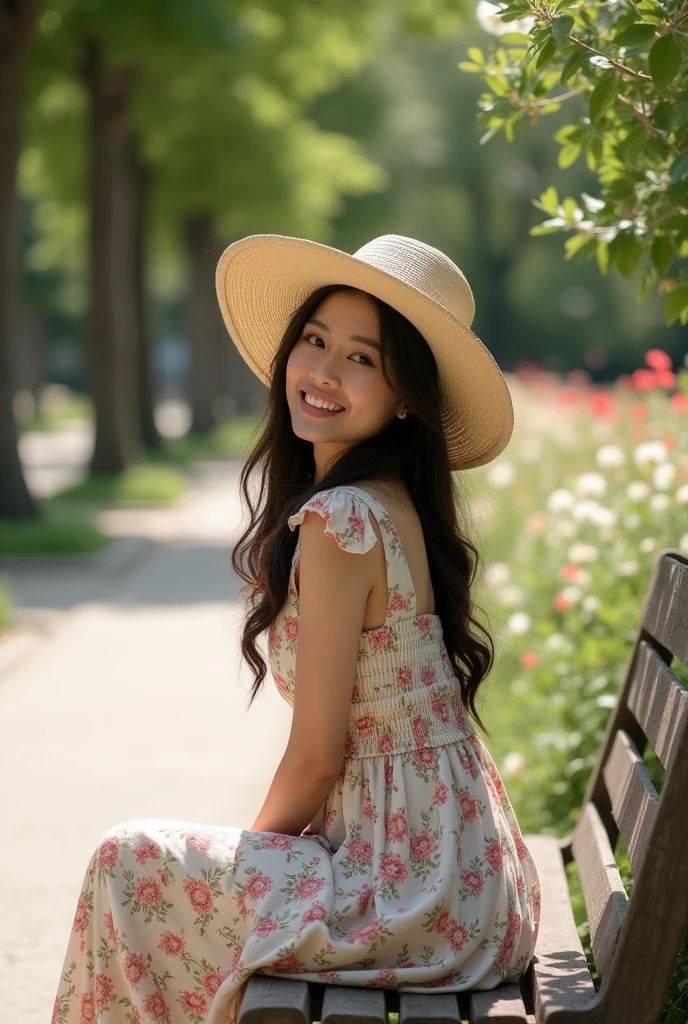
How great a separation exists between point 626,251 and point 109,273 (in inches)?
628

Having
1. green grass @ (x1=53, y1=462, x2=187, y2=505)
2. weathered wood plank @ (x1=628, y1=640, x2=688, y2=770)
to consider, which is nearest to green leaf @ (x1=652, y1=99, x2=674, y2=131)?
weathered wood plank @ (x1=628, y1=640, x2=688, y2=770)

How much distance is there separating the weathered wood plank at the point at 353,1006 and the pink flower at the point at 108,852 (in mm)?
439

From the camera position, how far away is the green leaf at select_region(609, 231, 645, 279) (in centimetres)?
362

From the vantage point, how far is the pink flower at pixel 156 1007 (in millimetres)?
2689

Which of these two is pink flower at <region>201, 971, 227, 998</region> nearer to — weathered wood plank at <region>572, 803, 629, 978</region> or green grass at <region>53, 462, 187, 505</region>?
weathered wood plank at <region>572, 803, 629, 978</region>

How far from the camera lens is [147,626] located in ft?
33.5

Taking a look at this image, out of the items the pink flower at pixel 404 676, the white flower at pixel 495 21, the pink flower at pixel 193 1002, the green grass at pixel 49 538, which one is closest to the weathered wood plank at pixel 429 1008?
the pink flower at pixel 193 1002

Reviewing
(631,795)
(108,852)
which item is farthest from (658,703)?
(108,852)

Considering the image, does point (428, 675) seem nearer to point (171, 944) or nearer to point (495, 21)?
point (171, 944)

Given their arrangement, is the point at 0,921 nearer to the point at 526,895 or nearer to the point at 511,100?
the point at 526,895

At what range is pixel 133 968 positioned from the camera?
105 inches

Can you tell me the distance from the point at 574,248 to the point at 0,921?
2576 millimetres

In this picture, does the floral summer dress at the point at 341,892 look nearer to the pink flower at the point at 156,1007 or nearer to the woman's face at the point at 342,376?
the pink flower at the point at 156,1007

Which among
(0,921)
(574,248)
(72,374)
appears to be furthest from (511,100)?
(72,374)
